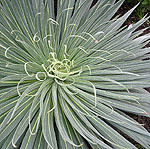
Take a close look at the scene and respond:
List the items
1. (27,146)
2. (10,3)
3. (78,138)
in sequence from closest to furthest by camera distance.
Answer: (27,146)
(78,138)
(10,3)

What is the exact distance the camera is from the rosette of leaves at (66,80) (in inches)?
41.1

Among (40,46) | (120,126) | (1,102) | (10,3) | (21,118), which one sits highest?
(10,3)

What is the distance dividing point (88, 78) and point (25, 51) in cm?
40

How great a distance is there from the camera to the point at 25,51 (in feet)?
4.09

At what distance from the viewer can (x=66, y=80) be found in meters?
1.18

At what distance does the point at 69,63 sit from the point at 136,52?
412 millimetres

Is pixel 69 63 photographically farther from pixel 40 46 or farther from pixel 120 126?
pixel 120 126

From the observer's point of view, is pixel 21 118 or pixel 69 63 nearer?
pixel 21 118

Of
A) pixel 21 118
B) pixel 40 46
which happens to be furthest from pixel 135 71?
pixel 21 118

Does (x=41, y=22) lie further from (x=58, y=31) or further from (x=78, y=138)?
(x=78, y=138)

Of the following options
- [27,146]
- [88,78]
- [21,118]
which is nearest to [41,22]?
[88,78]

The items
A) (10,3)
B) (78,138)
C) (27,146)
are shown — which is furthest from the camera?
(10,3)

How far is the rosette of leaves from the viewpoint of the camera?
3.43 feet

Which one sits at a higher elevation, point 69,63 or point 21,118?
point 69,63
